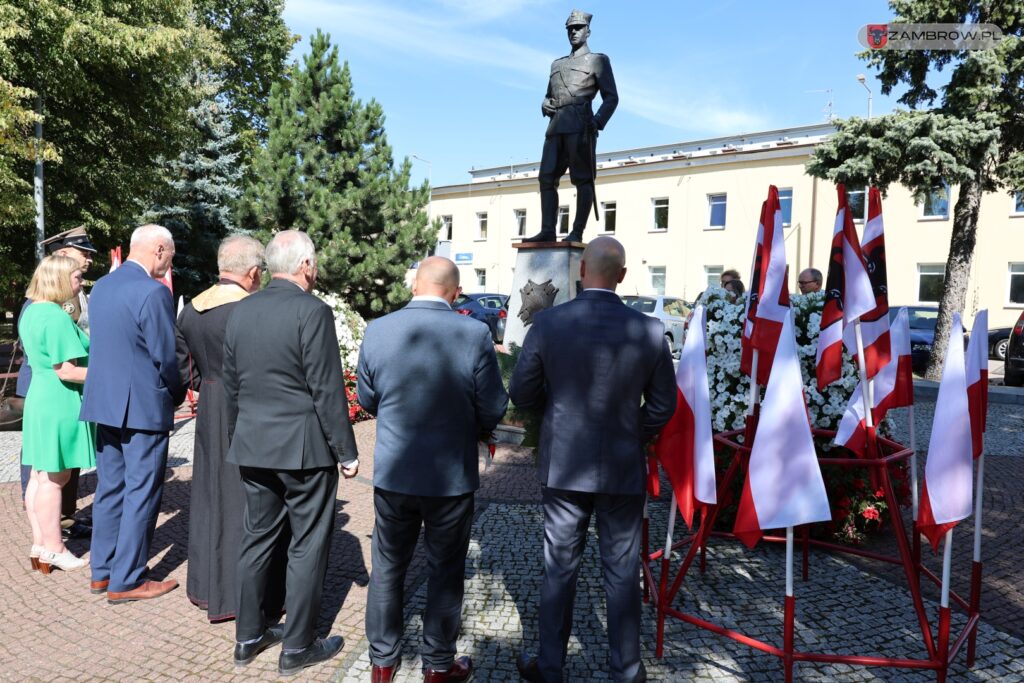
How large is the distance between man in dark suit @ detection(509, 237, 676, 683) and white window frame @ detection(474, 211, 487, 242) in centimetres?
3452

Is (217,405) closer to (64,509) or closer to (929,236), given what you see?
(64,509)

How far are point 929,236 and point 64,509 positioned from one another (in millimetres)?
26583

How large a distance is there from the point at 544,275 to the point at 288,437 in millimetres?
5722

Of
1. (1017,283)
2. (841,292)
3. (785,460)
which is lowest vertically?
(785,460)

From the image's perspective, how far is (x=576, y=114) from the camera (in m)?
8.36

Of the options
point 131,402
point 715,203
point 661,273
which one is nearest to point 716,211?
point 715,203

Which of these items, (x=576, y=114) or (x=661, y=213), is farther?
(x=661, y=213)

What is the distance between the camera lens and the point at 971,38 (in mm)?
13445

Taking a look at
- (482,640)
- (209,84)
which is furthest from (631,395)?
(209,84)

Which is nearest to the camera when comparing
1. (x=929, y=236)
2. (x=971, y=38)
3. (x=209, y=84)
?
(x=971, y=38)

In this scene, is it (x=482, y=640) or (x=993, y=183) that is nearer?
(x=482, y=640)

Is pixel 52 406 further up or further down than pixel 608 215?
further down

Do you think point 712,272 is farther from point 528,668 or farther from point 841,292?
point 528,668

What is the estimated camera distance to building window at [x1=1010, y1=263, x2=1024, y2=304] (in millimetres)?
23219
